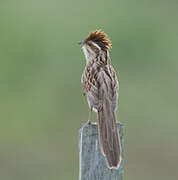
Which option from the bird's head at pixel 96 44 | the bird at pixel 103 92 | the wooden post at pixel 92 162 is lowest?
the wooden post at pixel 92 162

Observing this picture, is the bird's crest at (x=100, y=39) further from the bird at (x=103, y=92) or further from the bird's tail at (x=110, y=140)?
the bird's tail at (x=110, y=140)

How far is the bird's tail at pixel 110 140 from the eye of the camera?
20.0 feet

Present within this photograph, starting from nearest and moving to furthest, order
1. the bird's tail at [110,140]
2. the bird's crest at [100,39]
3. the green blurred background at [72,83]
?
1. the bird's tail at [110,140]
2. the bird's crest at [100,39]
3. the green blurred background at [72,83]

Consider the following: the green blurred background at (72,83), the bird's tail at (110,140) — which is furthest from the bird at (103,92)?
the green blurred background at (72,83)

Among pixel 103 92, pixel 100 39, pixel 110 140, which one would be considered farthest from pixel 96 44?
pixel 110 140

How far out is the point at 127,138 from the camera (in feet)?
44.5

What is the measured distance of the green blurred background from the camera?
13.0 meters

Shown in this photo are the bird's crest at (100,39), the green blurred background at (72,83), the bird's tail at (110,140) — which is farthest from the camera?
the green blurred background at (72,83)

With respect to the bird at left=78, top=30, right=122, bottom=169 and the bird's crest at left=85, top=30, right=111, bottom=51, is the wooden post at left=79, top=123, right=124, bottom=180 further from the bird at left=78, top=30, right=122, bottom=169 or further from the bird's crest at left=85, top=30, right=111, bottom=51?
the bird's crest at left=85, top=30, right=111, bottom=51

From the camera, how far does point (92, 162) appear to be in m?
6.13

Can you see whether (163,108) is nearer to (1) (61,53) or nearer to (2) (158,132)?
(2) (158,132)

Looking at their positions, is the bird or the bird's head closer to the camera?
the bird

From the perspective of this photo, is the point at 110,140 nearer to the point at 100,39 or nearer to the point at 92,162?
the point at 92,162

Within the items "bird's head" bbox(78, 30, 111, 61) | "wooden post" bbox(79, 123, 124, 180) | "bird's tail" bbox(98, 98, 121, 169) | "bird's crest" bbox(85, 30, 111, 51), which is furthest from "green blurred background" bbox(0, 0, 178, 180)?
→ "wooden post" bbox(79, 123, 124, 180)
